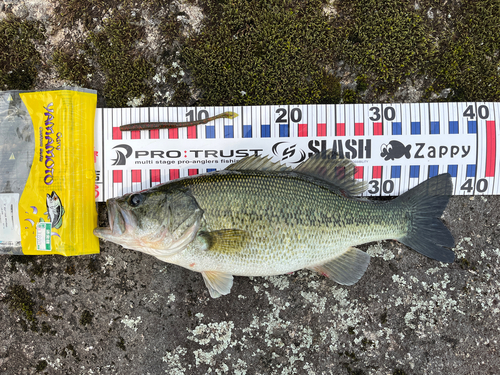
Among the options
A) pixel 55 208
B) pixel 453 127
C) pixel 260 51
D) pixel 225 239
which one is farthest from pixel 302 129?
pixel 55 208

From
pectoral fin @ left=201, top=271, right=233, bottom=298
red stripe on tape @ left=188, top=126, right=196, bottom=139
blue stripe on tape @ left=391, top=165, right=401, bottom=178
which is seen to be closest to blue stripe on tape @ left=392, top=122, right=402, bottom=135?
blue stripe on tape @ left=391, top=165, right=401, bottom=178

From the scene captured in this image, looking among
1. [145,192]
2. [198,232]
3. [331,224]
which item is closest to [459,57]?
[331,224]

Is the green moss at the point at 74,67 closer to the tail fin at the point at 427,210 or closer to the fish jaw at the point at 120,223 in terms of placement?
the fish jaw at the point at 120,223

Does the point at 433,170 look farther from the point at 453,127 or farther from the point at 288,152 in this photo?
the point at 288,152

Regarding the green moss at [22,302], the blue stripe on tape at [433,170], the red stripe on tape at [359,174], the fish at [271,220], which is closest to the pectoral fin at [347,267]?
the fish at [271,220]

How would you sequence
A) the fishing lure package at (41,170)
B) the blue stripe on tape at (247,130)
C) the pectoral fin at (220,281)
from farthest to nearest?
the blue stripe on tape at (247,130) → the fishing lure package at (41,170) → the pectoral fin at (220,281)

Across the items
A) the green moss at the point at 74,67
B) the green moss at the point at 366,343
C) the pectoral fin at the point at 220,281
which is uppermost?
the green moss at the point at 74,67

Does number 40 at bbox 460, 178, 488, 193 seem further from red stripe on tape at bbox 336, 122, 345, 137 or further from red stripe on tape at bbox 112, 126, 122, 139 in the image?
red stripe on tape at bbox 112, 126, 122, 139

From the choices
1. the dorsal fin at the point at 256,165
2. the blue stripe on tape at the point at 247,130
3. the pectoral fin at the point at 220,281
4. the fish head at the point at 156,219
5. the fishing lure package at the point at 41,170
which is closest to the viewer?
the fish head at the point at 156,219
